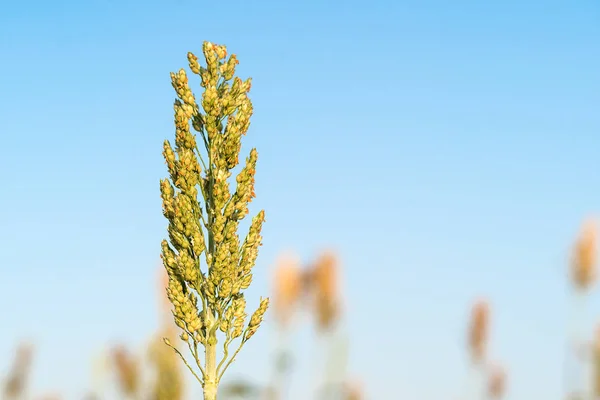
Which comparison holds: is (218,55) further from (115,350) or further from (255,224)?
(115,350)

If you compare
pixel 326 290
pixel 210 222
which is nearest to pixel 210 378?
pixel 210 222

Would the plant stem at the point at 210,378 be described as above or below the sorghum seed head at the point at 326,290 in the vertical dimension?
below

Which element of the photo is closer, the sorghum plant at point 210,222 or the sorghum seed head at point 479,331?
the sorghum plant at point 210,222

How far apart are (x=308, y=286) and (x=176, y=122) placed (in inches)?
476

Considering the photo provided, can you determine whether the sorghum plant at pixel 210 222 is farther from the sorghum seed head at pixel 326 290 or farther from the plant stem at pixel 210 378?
the sorghum seed head at pixel 326 290

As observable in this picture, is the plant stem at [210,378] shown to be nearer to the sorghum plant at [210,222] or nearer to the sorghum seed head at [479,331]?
the sorghum plant at [210,222]

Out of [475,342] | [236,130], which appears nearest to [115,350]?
[236,130]

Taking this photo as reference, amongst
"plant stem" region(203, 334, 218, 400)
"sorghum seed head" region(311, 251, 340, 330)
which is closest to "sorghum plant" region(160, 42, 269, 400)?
A: "plant stem" region(203, 334, 218, 400)

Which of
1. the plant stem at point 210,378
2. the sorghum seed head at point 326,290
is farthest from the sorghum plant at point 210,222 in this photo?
the sorghum seed head at point 326,290

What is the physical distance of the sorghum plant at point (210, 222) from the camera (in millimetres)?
16875

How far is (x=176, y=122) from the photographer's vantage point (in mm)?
17141

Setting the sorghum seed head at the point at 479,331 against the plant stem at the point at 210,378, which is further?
the sorghum seed head at the point at 479,331

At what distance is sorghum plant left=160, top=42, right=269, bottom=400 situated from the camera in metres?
16.9

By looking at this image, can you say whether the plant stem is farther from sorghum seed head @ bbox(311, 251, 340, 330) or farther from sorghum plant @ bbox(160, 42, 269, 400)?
sorghum seed head @ bbox(311, 251, 340, 330)
